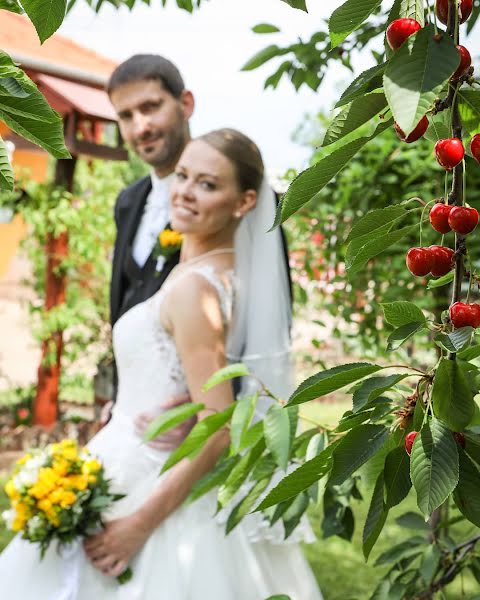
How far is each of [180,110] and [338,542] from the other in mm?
2829

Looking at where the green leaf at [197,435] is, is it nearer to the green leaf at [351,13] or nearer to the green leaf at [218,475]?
the green leaf at [218,475]

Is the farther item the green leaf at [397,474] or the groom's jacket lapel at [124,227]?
the groom's jacket lapel at [124,227]

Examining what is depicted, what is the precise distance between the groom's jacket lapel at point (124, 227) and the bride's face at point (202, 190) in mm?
621

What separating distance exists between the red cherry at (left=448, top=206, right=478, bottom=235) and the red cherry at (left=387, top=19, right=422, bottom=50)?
0.56ft

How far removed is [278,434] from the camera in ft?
3.83

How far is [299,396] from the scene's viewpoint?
2.41 feet

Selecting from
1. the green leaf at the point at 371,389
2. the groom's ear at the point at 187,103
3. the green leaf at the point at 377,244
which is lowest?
the green leaf at the point at 371,389

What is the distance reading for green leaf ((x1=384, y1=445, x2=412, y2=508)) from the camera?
792mm

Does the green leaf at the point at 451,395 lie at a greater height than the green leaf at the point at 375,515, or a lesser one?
greater

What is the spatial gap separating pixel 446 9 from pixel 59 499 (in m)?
1.60

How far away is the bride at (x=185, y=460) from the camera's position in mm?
1986

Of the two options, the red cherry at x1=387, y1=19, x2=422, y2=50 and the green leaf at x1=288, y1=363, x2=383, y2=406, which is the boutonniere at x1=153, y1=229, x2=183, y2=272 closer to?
the green leaf at x1=288, y1=363, x2=383, y2=406

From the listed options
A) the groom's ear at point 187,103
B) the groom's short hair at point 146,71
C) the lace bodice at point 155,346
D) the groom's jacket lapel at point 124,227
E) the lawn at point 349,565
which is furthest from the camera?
the lawn at point 349,565

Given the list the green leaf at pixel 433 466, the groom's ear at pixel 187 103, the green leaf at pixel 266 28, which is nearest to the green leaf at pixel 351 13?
the green leaf at pixel 433 466
